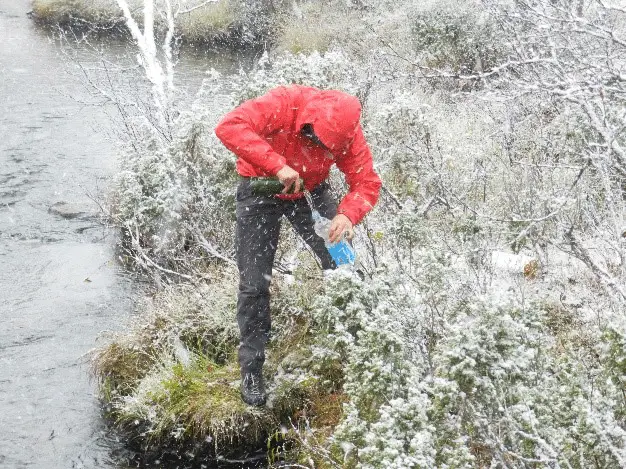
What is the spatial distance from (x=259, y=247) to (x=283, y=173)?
25.3 inches

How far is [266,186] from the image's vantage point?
4172mm

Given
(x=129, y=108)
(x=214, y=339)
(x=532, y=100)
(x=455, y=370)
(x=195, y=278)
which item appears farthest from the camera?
(x=129, y=108)

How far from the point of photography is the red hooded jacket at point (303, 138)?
393 centimetres

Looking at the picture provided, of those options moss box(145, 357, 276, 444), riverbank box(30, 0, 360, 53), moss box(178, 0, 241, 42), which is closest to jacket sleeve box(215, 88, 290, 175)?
moss box(145, 357, 276, 444)

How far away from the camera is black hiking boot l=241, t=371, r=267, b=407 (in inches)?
180

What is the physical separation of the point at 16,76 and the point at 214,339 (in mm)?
10887

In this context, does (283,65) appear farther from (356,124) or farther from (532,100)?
(356,124)

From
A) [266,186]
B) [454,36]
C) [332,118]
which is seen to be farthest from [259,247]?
[454,36]

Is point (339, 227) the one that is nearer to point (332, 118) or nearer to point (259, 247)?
point (259, 247)

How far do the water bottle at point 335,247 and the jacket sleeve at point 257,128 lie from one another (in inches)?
20.7

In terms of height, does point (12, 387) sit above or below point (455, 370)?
below

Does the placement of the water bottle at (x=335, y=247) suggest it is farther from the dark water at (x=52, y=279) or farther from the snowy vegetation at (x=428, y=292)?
the dark water at (x=52, y=279)

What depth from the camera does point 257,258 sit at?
4320 mm

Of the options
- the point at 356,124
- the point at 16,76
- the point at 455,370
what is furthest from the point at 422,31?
the point at 455,370
